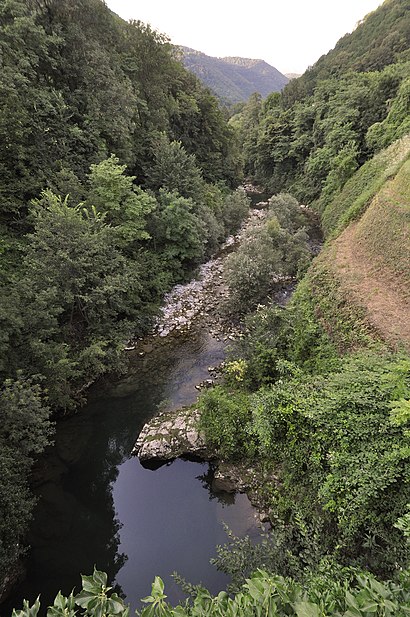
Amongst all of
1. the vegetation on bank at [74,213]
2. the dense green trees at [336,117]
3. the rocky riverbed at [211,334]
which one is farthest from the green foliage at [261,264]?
the dense green trees at [336,117]

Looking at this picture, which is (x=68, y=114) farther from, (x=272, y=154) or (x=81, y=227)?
(x=272, y=154)

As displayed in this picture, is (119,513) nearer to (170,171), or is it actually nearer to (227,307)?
(227,307)

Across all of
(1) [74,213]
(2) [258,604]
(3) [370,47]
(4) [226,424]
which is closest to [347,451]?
(4) [226,424]

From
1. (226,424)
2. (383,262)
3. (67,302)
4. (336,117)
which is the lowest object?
(226,424)

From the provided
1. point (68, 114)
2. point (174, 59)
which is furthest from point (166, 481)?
point (174, 59)

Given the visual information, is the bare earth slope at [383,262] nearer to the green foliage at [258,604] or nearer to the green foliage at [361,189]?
the green foliage at [361,189]
